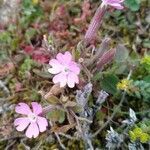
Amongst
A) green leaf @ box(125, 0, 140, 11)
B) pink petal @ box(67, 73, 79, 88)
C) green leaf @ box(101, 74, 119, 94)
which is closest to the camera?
pink petal @ box(67, 73, 79, 88)

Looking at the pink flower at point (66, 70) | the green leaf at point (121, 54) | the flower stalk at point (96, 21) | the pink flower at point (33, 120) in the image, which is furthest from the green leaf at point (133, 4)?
the pink flower at point (33, 120)

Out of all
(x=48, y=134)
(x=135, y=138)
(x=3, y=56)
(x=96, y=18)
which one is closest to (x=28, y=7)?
(x=3, y=56)

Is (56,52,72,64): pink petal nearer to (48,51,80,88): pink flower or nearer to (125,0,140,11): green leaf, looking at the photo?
(48,51,80,88): pink flower

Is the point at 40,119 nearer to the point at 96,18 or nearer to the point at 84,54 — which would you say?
the point at 84,54

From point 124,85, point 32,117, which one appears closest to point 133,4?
point 124,85

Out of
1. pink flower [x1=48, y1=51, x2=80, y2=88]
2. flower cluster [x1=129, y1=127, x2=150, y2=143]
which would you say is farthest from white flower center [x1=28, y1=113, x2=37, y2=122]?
flower cluster [x1=129, y1=127, x2=150, y2=143]

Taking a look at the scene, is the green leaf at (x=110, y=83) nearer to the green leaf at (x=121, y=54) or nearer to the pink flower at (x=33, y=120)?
the green leaf at (x=121, y=54)
